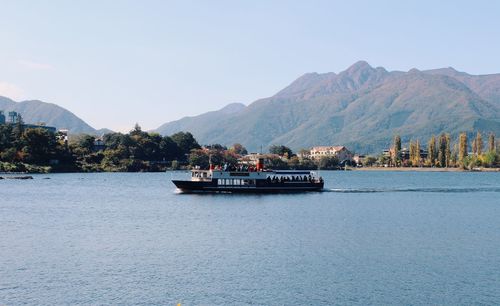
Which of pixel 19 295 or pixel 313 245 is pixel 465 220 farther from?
pixel 19 295

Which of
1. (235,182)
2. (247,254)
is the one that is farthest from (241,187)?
(247,254)

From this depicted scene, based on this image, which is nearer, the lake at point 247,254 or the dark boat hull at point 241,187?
the lake at point 247,254

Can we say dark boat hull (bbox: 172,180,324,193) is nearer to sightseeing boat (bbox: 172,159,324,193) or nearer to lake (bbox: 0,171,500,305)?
sightseeing boat (bbox: 172,159,324,193)

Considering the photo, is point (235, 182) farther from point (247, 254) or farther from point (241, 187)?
point (247, 254)

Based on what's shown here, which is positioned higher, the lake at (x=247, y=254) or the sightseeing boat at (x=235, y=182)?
the sightseeing boat at (x=235, y=182)

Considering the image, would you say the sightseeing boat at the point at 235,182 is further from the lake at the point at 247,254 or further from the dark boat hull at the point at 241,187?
the lake at the point at 247,254

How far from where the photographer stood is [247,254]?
55.3 m

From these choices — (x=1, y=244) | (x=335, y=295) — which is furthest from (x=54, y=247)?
(x=335, y=295)

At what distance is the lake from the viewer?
41.8 metres

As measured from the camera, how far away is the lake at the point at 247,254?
137ft

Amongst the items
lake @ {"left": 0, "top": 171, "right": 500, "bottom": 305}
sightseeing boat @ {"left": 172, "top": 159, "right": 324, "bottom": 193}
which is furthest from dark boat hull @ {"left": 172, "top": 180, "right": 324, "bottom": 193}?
lake @ {"left": 0, "top": 171, "right": 500, "bottom": 305}

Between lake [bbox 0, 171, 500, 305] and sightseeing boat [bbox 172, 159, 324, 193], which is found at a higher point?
sightseeing boat [bbox 172, 159, 324, 193]

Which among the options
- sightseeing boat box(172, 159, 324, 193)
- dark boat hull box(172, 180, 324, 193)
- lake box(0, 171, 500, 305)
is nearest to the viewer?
lake box(0, 171, 500, 305)

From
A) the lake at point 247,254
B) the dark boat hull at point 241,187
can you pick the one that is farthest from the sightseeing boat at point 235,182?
the lake at point 247,254
